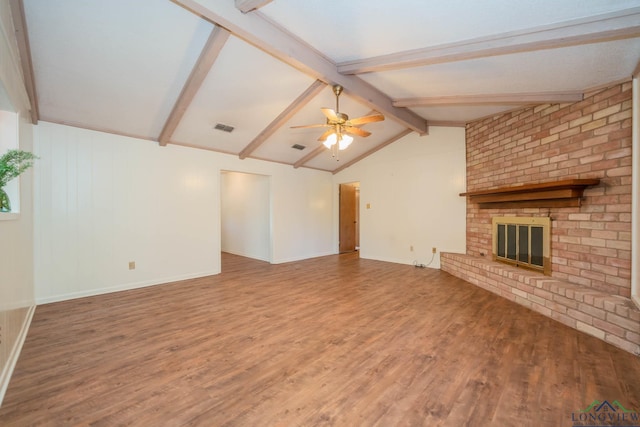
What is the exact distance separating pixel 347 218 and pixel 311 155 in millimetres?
2494

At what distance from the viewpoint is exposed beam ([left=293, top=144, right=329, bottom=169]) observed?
234 inches

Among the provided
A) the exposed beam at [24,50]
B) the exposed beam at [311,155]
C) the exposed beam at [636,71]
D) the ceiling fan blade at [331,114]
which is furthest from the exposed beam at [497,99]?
the exposed beam at [24,50]

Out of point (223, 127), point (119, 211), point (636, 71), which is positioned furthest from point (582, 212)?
point (119, 211)

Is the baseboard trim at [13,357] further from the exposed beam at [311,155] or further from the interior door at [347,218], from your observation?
the interior door at [347,218]

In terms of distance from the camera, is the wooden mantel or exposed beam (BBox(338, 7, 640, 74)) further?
the wooden mantel

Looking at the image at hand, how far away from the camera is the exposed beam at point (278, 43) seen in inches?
89.8

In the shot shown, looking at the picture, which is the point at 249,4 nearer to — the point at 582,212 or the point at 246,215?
the point at 582,212

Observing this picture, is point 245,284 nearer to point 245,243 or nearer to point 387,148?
point 245,243

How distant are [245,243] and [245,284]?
2.83 m

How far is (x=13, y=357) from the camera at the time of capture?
Answer: 2.15 m

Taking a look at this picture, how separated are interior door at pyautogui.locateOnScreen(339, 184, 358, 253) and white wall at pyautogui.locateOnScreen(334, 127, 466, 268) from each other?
33.6 inches

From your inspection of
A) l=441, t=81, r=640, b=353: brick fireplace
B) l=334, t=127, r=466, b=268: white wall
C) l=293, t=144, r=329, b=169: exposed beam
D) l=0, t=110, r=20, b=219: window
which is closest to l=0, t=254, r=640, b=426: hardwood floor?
l=441, t=81, r=640, b=353: brick fireplace

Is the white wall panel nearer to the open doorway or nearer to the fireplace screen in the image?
the open doorway

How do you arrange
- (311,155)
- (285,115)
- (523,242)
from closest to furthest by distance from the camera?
1. (523,242)
2. (285,115)
3. (311,155)
